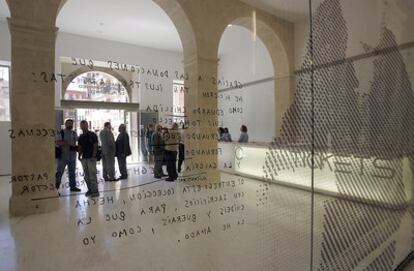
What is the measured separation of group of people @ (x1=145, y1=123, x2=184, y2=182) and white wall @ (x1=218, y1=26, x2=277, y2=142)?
42 centimetres

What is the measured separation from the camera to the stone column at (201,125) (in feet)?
5.46

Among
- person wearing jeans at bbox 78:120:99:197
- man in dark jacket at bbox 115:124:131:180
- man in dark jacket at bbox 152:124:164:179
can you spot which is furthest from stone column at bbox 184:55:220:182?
person wearing jeans at bbox 78:120:99:197

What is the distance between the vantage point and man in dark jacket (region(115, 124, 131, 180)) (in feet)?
4.79

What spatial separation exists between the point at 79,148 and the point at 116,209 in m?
0.39

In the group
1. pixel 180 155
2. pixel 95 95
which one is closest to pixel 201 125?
pixel 180 155

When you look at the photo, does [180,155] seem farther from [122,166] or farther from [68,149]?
[68,149]

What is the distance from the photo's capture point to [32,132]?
123cm

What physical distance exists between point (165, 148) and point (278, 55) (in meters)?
1.05

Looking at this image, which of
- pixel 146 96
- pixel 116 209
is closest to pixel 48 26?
pixel 146 96

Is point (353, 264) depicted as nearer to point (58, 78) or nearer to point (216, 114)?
point (216, 114)

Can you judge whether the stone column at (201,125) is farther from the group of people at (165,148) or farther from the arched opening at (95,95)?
the arched opening at (95,95)

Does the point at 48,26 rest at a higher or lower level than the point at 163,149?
higher

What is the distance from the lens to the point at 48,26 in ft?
4.85

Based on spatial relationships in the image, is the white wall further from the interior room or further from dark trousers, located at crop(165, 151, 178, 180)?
dark trousers, located at crop(165, 151, 178, 180)
